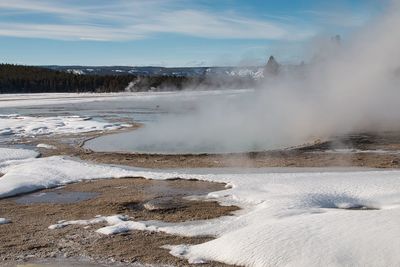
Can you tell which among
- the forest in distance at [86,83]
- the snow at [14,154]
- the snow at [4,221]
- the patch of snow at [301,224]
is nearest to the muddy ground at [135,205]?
the snow at [4,221]

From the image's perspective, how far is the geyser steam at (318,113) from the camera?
19.2m

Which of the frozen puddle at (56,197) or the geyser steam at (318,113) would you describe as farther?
the geyser steam at (318,113)

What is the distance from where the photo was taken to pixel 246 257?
7.07 m

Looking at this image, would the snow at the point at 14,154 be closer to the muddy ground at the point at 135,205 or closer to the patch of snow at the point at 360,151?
the muddy ground at the point at 135,205

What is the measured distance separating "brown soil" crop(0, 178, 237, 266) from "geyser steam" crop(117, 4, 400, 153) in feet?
19.0

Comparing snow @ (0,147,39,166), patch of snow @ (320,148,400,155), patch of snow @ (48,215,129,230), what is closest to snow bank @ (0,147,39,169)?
snow @ (0,147,39,166)

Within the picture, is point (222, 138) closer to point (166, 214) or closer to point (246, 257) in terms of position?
point (166, 214)

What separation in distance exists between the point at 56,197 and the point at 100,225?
2.81 m

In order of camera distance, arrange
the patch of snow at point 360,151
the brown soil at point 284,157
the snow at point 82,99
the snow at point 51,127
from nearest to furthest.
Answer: the brown soil at point 284,157
the patch of snow at point 360,151
the snow at point 51,127
the snow at point 82,99

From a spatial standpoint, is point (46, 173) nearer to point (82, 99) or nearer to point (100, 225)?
point (100, 225)

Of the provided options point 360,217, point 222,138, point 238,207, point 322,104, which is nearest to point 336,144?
point 222,138

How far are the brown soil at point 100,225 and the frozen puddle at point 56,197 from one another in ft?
0.58

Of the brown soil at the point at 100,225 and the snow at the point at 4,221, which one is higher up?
the brown soil at the point at 100,225

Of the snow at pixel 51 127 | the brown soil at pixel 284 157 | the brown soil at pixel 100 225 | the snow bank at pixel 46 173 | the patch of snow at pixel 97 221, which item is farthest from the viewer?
the snow at pixel 51 127
